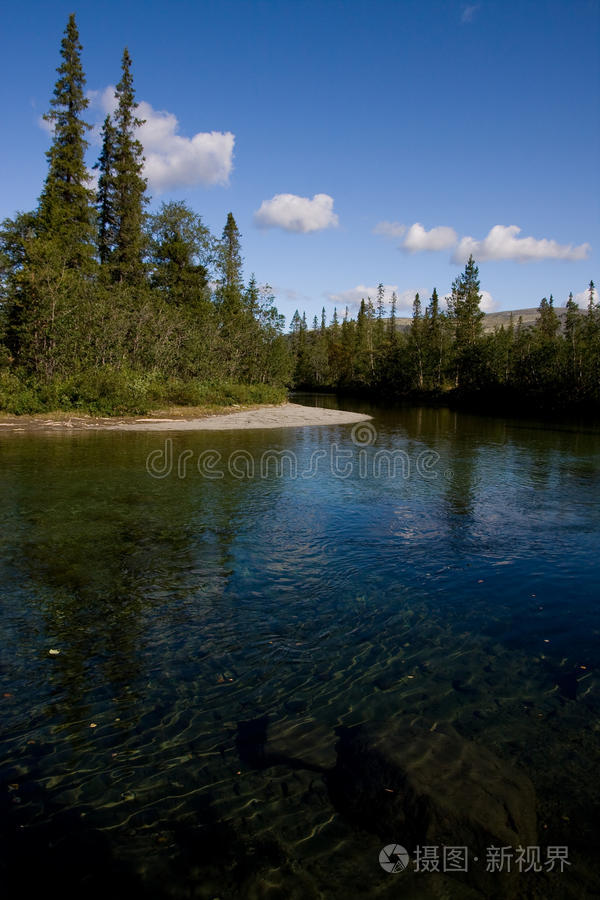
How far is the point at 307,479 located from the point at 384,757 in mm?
12826

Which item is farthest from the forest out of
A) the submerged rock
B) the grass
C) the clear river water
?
the submerged rock

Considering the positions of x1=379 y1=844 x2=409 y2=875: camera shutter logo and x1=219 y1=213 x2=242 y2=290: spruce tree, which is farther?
x1=219 y1=213 x2=242 y2=290: spruce tree

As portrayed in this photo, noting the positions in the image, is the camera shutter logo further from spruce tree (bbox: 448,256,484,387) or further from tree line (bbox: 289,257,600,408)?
spruce tree (bbox: 448,256,484,387)

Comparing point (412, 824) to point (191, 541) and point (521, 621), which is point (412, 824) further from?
point (191, 541)

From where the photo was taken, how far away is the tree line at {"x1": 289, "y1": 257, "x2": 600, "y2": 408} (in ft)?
184

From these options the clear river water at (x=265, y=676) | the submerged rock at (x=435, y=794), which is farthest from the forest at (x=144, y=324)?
the submerged rock at (x=435, y=794)

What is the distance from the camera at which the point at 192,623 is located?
22.5ft

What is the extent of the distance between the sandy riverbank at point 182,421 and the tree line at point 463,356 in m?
25.1

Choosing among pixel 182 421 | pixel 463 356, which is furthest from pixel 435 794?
pixel 463 356

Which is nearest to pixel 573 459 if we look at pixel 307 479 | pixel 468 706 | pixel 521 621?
pixel 307 479

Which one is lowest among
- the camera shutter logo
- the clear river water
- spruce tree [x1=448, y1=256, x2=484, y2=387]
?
the camera shutter logo

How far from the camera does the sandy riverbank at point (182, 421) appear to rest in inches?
1108

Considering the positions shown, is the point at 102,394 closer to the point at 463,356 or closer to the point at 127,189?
the point at 127,189

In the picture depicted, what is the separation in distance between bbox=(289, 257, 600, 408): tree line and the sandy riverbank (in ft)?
82.3
